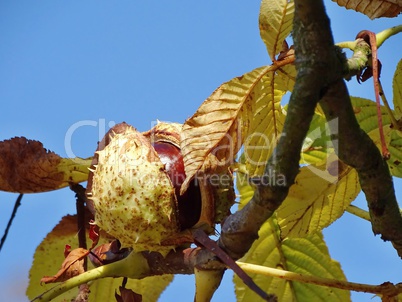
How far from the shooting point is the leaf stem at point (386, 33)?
100 cm

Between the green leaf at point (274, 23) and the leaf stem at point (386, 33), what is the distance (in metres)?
0.18

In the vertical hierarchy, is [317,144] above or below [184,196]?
above

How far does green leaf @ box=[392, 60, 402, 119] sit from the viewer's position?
48.8 inches

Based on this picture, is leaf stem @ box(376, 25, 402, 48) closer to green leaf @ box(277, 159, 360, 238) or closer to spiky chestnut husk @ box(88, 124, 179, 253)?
green leaf @ box(277, 159, 360, 238)

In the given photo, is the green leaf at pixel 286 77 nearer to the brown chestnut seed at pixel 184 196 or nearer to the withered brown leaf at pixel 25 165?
the brown chestnut seed at pixel 184 196

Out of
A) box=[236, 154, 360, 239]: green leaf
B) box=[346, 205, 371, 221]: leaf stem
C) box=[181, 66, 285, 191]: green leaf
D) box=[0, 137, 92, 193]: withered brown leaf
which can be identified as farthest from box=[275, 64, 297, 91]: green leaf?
box=[0, 137, 92, 193]: withered brown leaf

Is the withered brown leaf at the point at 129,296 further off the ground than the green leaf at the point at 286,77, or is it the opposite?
the green leaf at the point at 286,77

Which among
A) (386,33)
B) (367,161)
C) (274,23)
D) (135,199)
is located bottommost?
(367,161)

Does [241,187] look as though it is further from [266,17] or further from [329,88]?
[329,88]

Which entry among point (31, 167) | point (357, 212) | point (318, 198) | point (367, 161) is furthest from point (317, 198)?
point (31, 167)

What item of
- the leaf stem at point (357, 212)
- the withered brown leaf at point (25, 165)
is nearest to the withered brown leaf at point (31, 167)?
the withered brown leaf at point (25, 165)

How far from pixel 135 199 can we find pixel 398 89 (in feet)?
1.65

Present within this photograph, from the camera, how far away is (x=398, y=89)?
1255 mm

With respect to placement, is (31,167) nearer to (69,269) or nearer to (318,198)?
(69,269)
